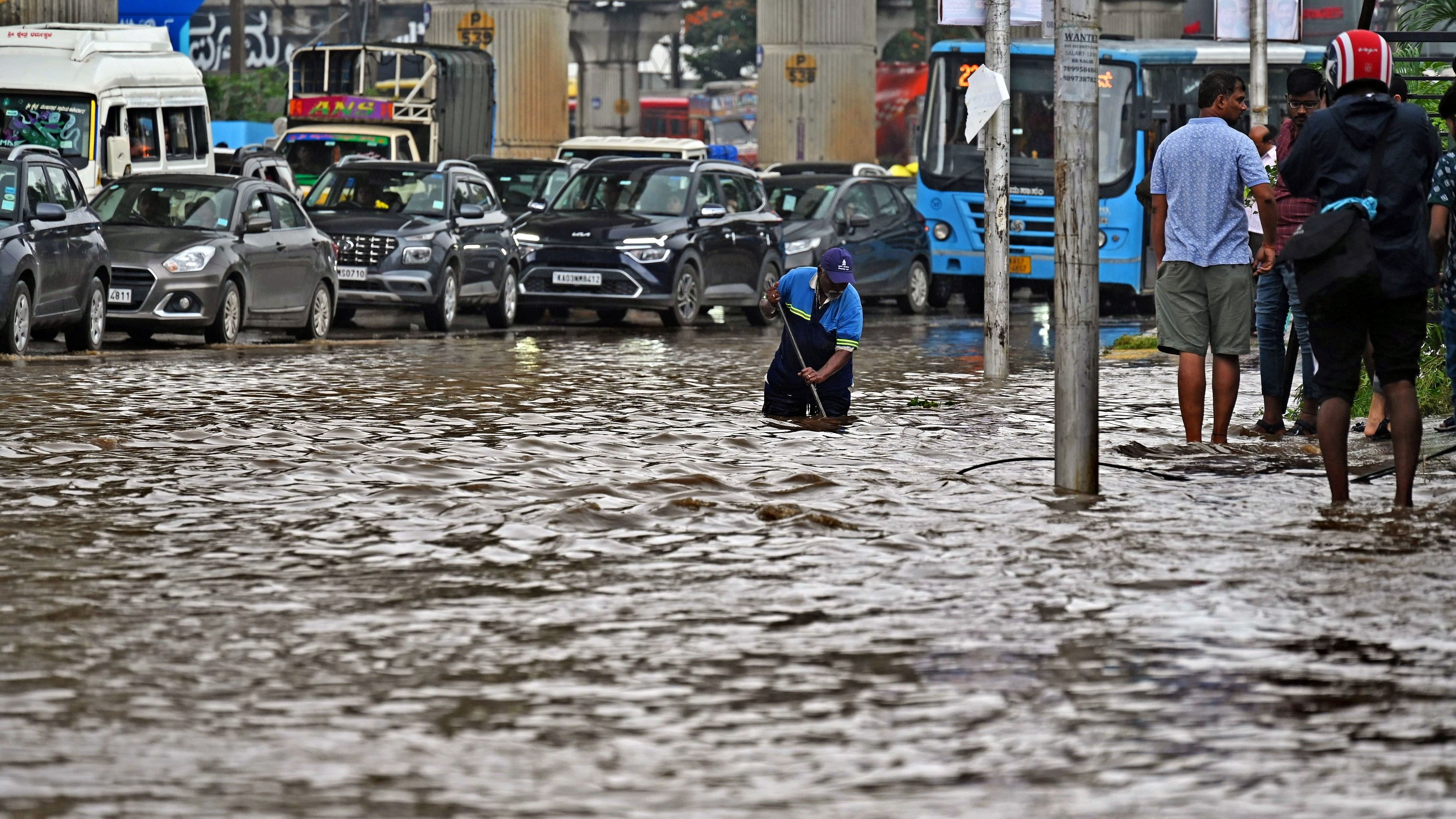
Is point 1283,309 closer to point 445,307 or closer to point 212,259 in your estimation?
point 212,259

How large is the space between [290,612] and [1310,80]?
6.59m

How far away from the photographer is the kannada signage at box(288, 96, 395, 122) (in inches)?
1369

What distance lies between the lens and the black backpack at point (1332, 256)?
913 cm

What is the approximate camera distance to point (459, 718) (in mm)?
5656

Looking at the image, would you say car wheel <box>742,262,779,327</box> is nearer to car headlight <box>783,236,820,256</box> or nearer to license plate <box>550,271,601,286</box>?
car headlight <box>783,236,820,256</box>

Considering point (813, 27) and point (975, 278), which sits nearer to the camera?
point (975, 278)

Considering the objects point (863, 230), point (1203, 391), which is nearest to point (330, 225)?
point (863, 230)

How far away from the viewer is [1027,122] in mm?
28734

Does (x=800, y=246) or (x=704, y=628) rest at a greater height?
(x=800, y=246)

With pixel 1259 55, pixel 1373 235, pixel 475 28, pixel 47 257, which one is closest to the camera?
pixel 1373 235

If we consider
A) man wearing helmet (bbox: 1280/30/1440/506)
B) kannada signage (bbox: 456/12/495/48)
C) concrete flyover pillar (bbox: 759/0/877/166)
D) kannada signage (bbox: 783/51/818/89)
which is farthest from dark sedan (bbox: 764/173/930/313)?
concrete flyover pillar (bbox: 759/0/877/166)

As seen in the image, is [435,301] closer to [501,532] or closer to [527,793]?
[501,532]

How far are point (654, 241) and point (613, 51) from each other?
62.2m

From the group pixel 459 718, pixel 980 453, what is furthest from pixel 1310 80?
pixel 459 718
